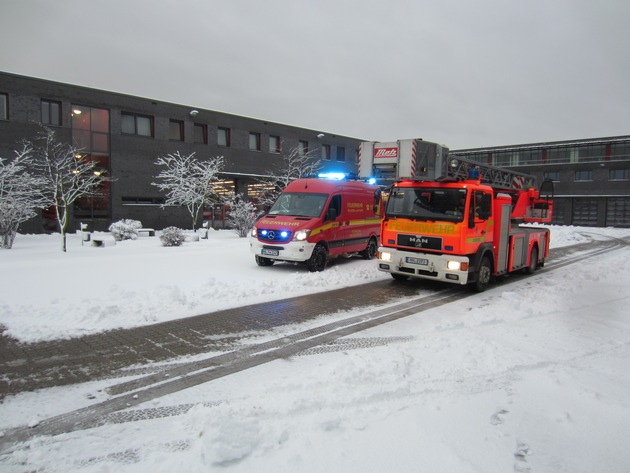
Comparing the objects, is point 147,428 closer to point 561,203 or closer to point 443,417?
point 443,417

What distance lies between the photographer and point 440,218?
8945 millimetres

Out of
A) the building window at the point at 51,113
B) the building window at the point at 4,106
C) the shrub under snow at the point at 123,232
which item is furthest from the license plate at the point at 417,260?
the building window at the point at 4,106

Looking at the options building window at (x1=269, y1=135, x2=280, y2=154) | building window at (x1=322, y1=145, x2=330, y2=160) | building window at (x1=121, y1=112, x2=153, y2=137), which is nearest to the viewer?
building window at (x1=121, y1=112, x2=153, y2=137)

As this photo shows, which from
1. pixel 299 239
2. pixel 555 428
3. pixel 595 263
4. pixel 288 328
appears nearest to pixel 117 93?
pixel 299 239

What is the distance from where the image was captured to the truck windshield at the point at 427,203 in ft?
29.0

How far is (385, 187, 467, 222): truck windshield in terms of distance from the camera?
884 cm

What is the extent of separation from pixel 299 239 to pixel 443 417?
752cm

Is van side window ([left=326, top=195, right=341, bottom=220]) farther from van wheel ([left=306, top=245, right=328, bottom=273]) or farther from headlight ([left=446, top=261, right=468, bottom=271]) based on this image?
headlight ([left=446, top=261, right=468, bottom=271])

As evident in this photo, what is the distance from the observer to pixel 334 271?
11305 mm

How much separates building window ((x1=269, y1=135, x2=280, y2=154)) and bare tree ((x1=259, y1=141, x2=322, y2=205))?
0.54 metres

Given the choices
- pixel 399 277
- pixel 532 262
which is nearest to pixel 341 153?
pixel 532 262

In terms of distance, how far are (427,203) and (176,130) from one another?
76.9ft

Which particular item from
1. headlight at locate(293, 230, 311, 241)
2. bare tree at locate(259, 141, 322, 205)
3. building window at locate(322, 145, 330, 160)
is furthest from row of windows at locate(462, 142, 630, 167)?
headlight at locate(293, 230, 311, 241)

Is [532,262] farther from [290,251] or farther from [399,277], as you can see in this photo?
[290,251]
